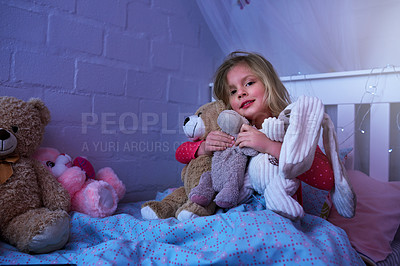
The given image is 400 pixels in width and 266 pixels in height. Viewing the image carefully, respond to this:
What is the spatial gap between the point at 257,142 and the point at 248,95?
0.83 feet

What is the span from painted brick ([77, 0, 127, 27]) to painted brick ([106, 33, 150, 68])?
0.22 ft

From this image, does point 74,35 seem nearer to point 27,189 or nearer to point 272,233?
point 27,189

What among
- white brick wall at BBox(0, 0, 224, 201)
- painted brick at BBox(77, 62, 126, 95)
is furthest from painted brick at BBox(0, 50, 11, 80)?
painted brick at BBox(77, 62, 126, 95)

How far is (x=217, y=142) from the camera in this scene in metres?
1.07

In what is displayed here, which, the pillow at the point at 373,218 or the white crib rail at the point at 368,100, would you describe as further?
the white crib rail at the point at 368,100

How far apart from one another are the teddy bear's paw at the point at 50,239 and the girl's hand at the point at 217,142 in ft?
1.64

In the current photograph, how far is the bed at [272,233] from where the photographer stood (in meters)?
0.71

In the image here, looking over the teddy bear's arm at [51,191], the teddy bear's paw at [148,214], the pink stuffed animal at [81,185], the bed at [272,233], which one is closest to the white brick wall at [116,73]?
the pink stuffed animal at [81,185]

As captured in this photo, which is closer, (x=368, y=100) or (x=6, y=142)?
(x=6, y=142)

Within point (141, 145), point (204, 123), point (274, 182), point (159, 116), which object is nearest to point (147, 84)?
point (159, 116)

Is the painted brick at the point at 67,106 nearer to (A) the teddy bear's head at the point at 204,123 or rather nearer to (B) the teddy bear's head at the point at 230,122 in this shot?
(A) the teddy bear's head at the point at 204,123

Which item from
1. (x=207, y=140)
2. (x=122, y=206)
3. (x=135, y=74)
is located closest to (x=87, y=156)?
(x=122, y=206)

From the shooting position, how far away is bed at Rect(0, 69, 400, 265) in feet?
2.34

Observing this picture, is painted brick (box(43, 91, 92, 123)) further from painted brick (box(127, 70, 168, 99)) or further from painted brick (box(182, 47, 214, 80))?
painted brick (box(182, 47, 214, 80))
